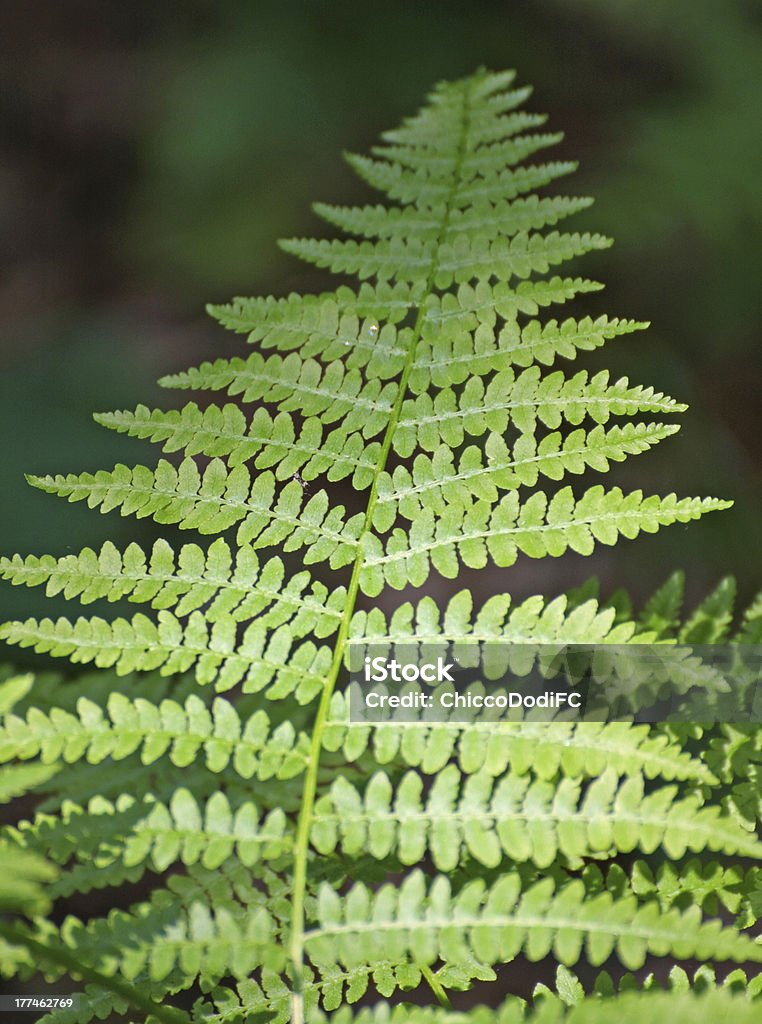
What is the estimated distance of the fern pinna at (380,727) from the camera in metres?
0.96

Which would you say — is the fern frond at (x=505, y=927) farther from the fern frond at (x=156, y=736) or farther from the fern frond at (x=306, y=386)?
the fern frond at (x=306, y=386)

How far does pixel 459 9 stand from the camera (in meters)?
3.87

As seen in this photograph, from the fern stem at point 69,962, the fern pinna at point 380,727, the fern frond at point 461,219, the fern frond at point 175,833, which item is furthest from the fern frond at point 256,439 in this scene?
the fern stem at point 69,962

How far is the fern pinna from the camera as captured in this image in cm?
96

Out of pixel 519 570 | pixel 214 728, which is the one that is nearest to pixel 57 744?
pixel 214 728

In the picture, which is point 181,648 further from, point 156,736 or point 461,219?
point 461,219

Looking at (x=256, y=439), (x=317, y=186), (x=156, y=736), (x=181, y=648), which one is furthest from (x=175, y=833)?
(x=317, y=186)

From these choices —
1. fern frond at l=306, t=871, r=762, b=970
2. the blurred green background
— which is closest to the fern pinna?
A: fern frond at l=306, t=871, r=762, b=970

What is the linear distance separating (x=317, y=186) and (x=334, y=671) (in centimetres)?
324

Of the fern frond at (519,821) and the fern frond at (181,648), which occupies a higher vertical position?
the fern frond at (181,648)

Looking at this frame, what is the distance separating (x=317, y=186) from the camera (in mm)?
3902

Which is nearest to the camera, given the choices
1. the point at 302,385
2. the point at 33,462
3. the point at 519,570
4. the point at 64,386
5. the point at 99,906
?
the point at 302,385

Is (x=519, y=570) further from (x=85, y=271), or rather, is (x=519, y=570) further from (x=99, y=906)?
(x=85, y=271)

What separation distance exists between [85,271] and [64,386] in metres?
1.21
